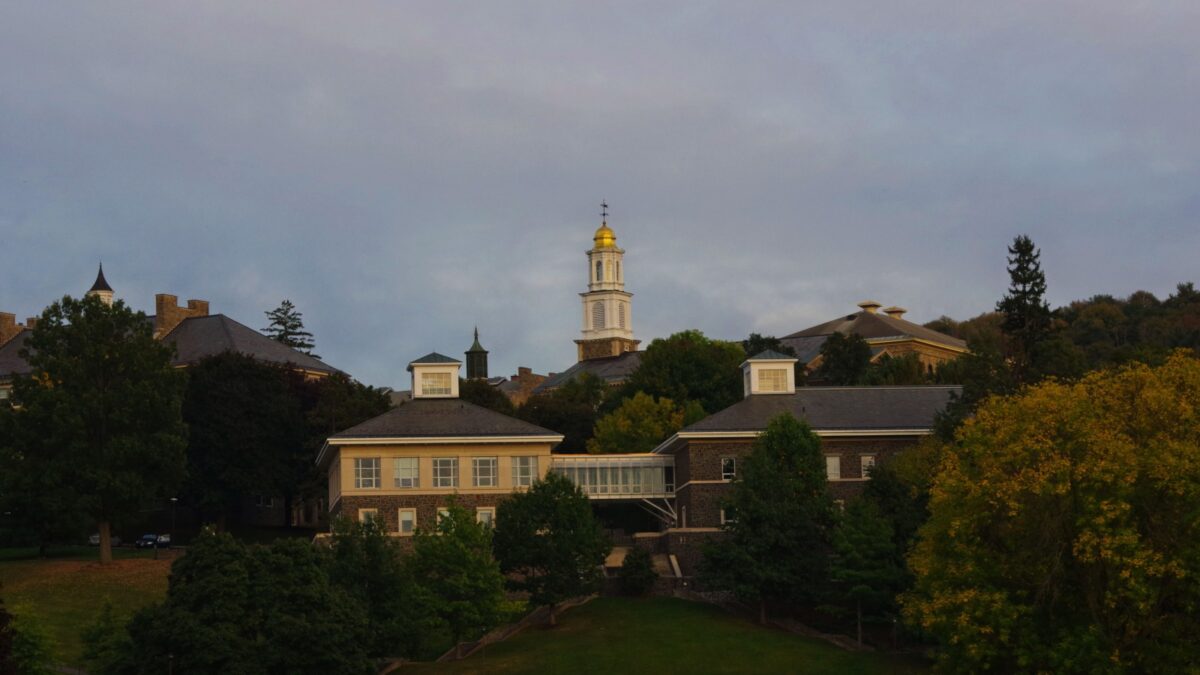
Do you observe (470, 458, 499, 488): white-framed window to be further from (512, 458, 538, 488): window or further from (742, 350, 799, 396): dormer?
(742, 350, 799, 396): dormer

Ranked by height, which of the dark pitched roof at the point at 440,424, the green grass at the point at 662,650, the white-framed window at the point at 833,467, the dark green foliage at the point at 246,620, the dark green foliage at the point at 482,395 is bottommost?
the green grass at the point at 662,650

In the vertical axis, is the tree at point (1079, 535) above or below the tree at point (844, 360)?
below

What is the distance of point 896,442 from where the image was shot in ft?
279

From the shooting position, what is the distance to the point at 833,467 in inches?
3344

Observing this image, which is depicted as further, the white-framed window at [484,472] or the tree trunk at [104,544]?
the white-framed window at [484,472]

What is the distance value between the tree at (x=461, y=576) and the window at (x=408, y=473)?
1224 cm

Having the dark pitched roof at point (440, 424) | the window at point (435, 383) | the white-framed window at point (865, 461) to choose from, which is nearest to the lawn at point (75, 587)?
the dark pitched roof at point (440, 424)

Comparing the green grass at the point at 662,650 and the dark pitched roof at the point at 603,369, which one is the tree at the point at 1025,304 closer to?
the green grass at the point at 662,650

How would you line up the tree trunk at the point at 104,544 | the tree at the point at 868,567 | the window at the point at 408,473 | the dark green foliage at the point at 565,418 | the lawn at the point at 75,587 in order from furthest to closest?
1. the dark green foliage at the point at 565,418
2. the tree trunk at the point at 104,544
3. the window at the point at 408,473
4. the lawn at the point at 75,587
5. the tree at the point at 868,567

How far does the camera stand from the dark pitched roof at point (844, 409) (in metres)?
85.2

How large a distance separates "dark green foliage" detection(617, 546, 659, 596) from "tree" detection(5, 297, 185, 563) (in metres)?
21.2

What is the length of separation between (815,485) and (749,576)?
6.03 metres

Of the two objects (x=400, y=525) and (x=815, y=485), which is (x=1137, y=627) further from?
(x=400, y=525)

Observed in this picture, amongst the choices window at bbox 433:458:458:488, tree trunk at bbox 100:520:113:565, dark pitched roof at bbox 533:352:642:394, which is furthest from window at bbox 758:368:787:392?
dark pitched roof at bbox 533:352:642:394
